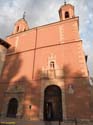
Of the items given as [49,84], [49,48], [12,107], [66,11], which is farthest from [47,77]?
[66,11]

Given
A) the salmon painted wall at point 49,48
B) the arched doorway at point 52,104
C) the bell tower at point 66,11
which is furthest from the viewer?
the bell tower at point 66,11

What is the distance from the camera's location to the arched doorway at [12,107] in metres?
13.1

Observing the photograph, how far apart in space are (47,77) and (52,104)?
2.41m

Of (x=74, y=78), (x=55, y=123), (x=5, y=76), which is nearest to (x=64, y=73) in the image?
(x=74, y=78)

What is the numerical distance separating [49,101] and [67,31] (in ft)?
24.5

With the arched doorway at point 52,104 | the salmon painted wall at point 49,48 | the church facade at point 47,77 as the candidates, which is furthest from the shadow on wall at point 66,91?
the arched doorway at point 52,104

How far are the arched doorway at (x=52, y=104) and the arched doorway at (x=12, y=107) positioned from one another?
9.34 ft

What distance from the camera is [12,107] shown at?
13516 mm

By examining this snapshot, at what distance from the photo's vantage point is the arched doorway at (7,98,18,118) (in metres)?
13.1

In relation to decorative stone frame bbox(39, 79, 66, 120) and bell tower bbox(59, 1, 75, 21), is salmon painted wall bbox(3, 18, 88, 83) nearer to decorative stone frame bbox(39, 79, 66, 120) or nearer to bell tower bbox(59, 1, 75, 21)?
decorative stone frame bbox(39, 79, 66, 120)

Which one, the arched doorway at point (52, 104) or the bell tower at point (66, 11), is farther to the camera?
the bell tower at point (66, 11)

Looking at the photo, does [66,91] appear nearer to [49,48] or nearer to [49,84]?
[49,84]

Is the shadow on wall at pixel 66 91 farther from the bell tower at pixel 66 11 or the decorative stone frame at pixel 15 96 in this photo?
the bell tower at pixel 66 11

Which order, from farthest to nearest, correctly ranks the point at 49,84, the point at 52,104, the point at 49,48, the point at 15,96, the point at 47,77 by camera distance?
the point at 49,48 < the point at 15,96 < the point at 47,77 < the point at 49,84 < the point at 52,104
